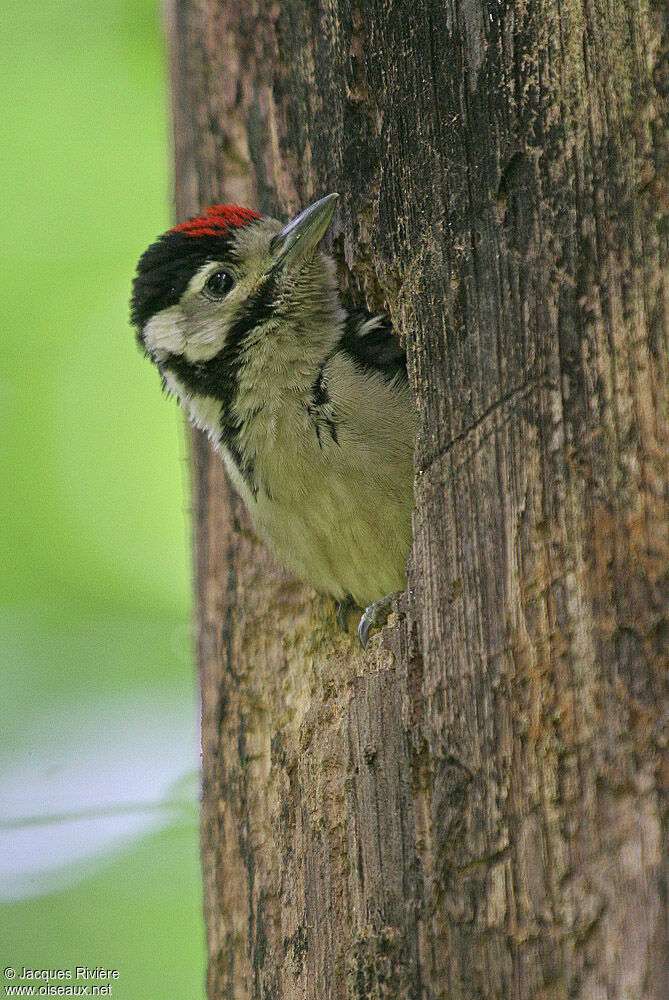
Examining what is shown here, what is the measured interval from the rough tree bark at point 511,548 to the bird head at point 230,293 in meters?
0.56

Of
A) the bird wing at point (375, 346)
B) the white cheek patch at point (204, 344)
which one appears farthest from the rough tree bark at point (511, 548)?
the white cheek patch at point (204, 344)

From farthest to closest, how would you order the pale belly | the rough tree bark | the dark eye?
the dark eye < the pale belly < the rough tree bark

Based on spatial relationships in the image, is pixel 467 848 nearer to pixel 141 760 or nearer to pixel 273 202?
pixel 273 202

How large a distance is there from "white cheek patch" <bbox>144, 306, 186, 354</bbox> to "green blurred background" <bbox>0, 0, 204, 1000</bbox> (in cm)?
204

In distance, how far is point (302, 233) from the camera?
3.34 meters

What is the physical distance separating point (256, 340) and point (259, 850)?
1.62 meters

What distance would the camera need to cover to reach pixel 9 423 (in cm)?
588

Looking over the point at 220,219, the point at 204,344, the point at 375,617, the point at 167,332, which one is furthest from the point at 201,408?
the point at 375,617

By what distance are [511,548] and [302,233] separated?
64.6 inches

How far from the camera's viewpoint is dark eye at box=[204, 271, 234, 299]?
3.72 metres

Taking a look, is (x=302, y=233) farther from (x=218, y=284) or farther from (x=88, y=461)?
(x=88, y=461)

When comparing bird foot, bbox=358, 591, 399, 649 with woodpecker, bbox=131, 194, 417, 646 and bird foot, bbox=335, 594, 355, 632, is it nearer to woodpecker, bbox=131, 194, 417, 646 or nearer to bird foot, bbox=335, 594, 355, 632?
woodpecker, bbox=131, 194, 417, 646

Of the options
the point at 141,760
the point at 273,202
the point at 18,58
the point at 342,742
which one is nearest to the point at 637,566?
the point at 342,742

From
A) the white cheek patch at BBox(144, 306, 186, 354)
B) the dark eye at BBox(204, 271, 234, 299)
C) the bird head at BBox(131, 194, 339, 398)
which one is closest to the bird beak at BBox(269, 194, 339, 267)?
the bird head at BBox(131, 194, 339, 398)
